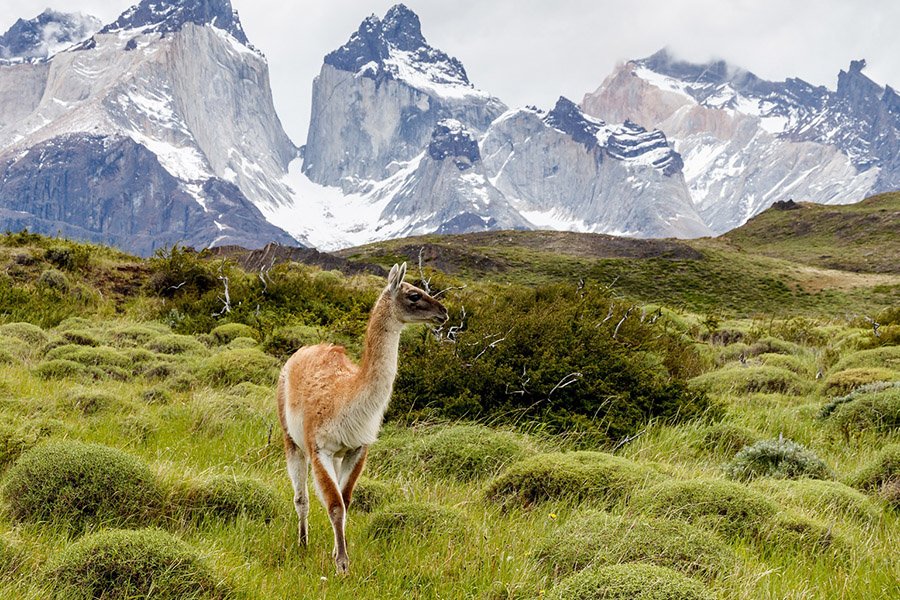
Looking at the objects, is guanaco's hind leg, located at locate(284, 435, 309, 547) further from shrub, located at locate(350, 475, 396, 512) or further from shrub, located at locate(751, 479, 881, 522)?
shrub, located at locate(751, 479, 881, 522)

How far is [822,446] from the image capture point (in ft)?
30.1

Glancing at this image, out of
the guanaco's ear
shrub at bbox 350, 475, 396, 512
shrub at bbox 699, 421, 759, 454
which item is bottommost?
shrub at bbox 350, 475, 396, 512

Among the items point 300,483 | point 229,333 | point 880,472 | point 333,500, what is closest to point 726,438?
point 880,472

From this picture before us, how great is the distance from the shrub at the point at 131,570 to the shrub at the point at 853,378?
11.1 metres

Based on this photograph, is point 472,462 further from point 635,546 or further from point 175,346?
point 175,346

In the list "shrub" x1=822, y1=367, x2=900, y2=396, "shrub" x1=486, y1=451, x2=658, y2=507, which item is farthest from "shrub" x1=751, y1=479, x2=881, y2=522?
"shrub" x1=822, y1=367, x2=900, y2=396

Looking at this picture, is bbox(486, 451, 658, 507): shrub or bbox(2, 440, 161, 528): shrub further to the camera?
bbox(486, 451, 658, 507): shrub

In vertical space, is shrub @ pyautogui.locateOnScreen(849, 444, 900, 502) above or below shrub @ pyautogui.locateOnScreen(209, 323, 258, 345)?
above

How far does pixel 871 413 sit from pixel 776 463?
2.93 metres

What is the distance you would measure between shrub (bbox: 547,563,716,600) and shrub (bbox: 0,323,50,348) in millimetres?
11947

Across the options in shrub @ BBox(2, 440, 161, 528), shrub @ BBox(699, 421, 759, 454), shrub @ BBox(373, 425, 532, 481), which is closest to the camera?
shrub @ BBox(2, 440, 161, 528)

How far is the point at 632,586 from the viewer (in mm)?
3676

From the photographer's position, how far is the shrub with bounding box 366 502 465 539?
527 centimetres

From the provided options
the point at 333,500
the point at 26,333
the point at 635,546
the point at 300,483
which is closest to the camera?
the point at 635,546
